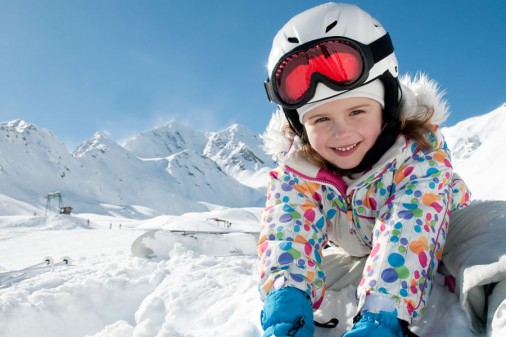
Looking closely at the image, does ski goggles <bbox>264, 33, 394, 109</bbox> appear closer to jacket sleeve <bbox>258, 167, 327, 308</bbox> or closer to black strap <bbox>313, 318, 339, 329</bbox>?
jacket sleeve <bbox>258, 167, 327, 308</bbox>

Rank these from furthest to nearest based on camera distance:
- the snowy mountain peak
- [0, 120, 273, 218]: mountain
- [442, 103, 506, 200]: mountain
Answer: the snowy mountain peak
[0, 120, 273, 218]: mountain
[442, 103, 506, 200]: mountain

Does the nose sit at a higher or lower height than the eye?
lower

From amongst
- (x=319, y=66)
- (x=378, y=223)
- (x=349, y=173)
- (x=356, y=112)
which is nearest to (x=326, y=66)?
(x=319, y=66)

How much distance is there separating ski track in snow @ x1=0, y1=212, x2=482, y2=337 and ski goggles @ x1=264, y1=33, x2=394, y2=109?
1.07m

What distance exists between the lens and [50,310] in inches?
125

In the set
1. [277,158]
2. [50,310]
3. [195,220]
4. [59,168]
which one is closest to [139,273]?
[50,310]

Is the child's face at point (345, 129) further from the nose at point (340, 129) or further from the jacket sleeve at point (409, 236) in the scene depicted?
the jacket sleeve at point (409, 236)

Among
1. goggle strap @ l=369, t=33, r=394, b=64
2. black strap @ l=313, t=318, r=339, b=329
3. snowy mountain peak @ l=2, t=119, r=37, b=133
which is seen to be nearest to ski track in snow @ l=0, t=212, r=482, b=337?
black strap @ l=313, t=318, r=339, b=329

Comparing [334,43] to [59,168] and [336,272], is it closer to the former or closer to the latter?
[336,272]

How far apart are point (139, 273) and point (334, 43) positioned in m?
3.27

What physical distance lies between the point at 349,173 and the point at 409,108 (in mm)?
490

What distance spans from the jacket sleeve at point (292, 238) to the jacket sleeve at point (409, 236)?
0.29 m

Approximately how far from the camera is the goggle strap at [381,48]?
2.10 meters

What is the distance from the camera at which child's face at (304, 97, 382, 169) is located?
6.33ft
